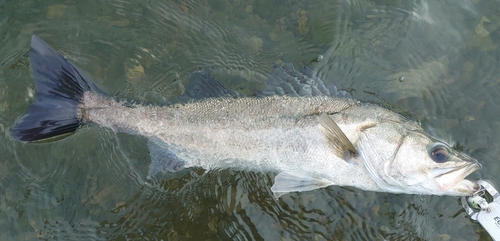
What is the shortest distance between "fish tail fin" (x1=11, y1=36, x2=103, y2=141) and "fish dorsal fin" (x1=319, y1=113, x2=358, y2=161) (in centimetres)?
228

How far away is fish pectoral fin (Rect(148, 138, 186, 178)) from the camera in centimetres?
364

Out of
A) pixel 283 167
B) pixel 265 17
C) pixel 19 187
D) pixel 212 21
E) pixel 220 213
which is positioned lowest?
pixel 19 187

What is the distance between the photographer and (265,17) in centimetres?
473

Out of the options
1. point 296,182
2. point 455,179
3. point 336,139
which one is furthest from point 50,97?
point 455,179

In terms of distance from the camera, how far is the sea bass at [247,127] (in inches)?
134

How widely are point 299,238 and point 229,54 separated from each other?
2.24 metres

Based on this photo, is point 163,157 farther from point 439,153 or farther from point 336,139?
point 439,153

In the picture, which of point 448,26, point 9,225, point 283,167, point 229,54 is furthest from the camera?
point 448,26

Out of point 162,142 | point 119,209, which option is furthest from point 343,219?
point 119,209

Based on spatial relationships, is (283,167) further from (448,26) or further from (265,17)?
(448,26)

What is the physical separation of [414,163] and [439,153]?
0.21 m

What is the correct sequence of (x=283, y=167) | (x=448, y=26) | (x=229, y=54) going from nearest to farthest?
(x=283, y=167)
(x=229, y=54)
(x=448, y=26)

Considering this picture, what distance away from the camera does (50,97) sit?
11.5ft

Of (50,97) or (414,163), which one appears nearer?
(414,163)
